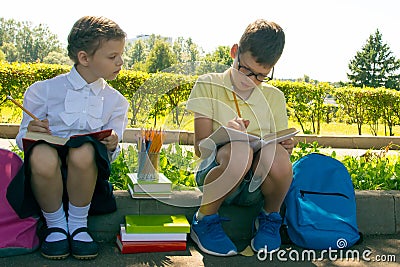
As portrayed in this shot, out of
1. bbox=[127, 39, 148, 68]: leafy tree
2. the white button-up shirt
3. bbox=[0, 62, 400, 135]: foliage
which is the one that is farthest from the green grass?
bbox=[127, 39, 148, 68]: leafy tree

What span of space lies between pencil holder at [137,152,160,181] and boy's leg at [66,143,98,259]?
38 cm

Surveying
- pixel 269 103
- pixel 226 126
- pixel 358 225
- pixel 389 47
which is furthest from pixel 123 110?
pixel 389 47

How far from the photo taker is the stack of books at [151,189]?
3.24 metres

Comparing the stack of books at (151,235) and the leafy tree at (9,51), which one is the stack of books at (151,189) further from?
the leafy tree at (9,51)

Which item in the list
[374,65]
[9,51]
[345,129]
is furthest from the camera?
[9,51]

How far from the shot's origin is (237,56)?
3.26m

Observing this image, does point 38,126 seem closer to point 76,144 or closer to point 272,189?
point 76,144

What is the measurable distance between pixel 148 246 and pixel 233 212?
58 centimetres

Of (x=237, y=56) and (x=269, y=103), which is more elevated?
(x=237, y=56)

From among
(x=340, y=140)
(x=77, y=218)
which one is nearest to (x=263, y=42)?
(x=77, y=218)

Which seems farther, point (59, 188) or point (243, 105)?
point (243, 105)

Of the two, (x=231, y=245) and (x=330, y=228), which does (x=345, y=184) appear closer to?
(x=330, y=228)

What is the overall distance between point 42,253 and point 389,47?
51795 millimetres

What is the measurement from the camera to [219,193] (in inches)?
123
